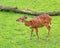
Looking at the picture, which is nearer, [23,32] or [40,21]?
[40,21]

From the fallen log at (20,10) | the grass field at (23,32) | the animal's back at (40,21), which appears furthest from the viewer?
the fallen log at (20,10)

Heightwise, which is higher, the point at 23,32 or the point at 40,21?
the point at 40,21

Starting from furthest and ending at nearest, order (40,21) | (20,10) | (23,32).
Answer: (20,10) → (23,32) → (40,21)

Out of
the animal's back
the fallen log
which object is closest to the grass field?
the fallen log

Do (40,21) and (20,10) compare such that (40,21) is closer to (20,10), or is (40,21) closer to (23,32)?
(23,32)

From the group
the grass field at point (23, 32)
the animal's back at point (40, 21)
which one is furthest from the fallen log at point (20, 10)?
the animal's back at point (40, 21)

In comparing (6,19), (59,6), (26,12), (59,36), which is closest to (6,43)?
(59,36)

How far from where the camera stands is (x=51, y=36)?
9.77m

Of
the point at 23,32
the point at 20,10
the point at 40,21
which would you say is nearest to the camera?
the point at 40,21

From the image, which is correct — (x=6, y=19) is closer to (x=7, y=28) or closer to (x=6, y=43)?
(x=7, y=28)

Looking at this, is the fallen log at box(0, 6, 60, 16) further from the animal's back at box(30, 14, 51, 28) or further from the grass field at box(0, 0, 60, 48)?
the animal's back at box(30, 14, 51, 28)

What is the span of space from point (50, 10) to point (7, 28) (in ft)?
11.0

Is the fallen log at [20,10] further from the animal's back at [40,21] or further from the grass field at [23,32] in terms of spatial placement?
the animal's back at [40,21]

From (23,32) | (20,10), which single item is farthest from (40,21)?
(20,10)
